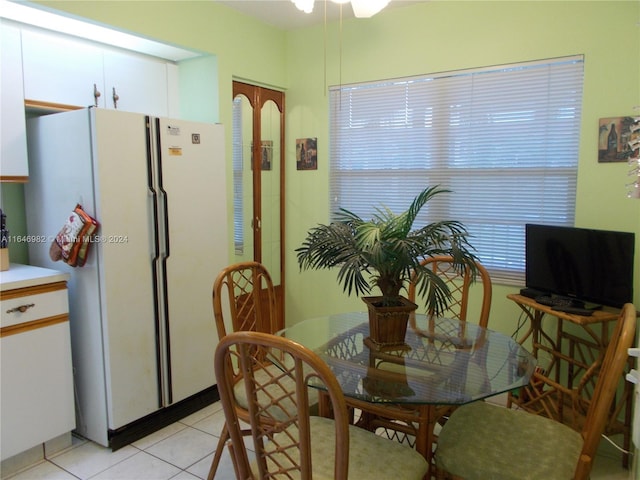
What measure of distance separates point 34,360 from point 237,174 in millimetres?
1750

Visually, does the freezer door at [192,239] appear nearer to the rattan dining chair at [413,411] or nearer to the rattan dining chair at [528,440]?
the rattan dining chair at [413,411]

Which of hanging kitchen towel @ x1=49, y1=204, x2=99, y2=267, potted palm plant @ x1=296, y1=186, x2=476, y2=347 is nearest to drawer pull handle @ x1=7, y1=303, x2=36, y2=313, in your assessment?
hanging kitchen towel @ x1=49, y1=204, x2=99, y2=267

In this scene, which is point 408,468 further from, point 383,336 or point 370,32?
point 370,32

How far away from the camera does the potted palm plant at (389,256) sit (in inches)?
70.9

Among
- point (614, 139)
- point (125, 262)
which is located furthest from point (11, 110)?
point (614, 139)

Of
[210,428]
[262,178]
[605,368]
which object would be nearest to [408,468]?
[605,368]

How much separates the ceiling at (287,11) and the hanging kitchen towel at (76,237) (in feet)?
5.64

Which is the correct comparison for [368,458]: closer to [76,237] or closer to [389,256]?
[389,256]

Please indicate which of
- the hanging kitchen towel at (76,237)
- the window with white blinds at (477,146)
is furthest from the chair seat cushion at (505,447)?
the hanging kitchen towel at (76,237)

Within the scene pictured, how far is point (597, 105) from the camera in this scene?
2.64m

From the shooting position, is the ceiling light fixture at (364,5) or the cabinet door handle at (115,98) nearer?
the ceiling light fixture at (364,5)

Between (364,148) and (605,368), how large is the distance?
7.62 ft

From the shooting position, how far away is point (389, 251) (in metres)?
1.80

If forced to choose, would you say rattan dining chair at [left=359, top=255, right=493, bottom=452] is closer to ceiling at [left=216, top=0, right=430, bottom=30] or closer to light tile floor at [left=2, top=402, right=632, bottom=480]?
light tile floor at [left=2, top=402, right=632, bottom=480]
